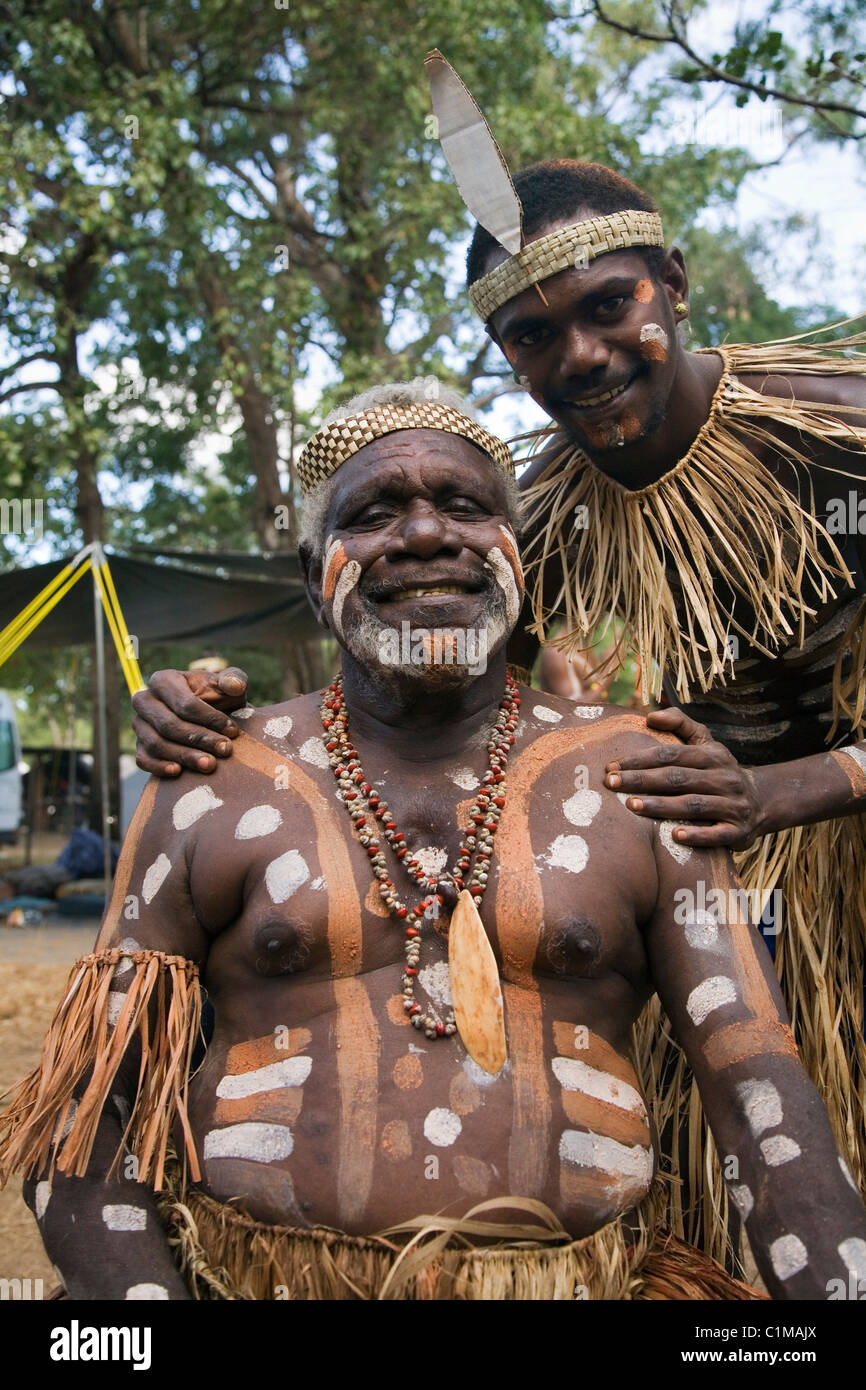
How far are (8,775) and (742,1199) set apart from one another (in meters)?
12.0

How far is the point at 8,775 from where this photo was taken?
12633mm

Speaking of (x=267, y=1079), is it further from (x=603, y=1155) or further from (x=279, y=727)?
(x=279, y=727)

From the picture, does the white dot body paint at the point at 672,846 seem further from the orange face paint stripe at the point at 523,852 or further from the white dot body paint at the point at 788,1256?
the white dot body paint at the point at 788,1256

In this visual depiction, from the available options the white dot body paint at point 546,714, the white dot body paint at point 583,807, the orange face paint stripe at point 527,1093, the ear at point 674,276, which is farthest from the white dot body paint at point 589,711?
the ear at point 674,276

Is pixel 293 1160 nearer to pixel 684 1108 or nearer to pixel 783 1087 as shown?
pixel 783 1087

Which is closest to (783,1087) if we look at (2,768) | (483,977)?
(483,977)

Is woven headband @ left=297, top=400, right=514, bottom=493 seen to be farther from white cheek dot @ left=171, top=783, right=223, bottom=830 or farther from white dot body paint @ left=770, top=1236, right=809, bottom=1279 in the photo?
white dot body paint @ left=770, top=1236, right=809, bottom=1279

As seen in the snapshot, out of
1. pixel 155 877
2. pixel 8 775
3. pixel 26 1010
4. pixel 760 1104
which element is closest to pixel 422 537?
pixel 155 877

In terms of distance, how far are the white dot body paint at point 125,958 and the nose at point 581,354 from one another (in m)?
1.51

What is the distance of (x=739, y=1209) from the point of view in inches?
71.0

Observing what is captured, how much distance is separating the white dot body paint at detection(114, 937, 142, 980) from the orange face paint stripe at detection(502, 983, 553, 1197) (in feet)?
2.09

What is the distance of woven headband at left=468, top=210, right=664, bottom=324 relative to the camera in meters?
2.58

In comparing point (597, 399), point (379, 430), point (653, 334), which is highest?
point (653, 334)
